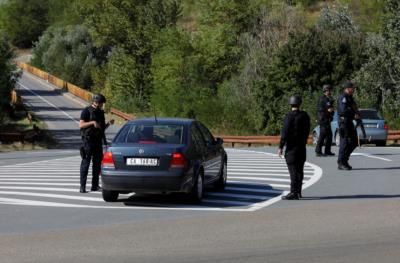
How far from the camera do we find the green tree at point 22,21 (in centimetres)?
15325

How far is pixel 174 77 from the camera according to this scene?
64.8 metres

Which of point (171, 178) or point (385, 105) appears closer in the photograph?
point (171, 178)

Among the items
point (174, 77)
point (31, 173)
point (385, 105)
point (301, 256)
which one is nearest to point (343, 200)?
point (301, 256)

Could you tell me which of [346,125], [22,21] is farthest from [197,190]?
[22,21]

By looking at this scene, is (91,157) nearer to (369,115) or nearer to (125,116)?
(369,115)

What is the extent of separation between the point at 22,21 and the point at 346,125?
14181 centimetres

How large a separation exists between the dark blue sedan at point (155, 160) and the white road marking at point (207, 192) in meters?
0.35

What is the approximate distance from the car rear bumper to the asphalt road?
0.34m

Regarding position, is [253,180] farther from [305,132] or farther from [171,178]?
[171,178]

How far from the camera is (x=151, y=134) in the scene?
46.4 ft

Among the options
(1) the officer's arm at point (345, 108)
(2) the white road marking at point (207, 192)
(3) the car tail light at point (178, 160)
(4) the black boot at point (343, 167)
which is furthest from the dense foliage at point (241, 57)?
(3) the car tail light at point (178, 160)

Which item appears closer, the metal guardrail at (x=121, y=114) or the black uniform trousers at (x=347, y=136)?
the black uniform trousers at (x=347, y=136)

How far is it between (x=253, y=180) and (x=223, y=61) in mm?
48238

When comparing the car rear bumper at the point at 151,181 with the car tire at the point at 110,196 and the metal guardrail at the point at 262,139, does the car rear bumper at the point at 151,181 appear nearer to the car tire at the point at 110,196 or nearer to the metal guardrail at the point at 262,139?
the car tire at the point at 110,196
